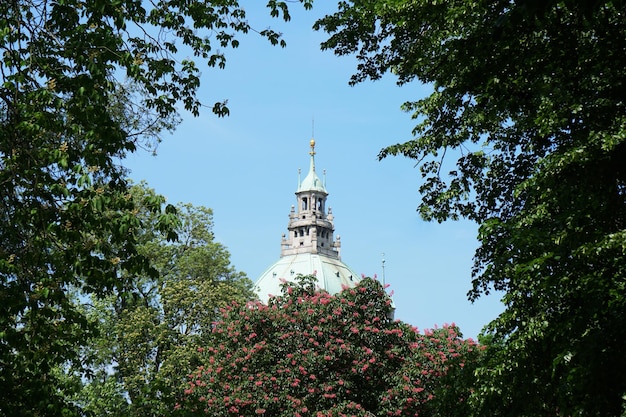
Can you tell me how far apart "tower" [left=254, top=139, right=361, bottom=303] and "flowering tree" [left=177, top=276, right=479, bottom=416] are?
235 feet

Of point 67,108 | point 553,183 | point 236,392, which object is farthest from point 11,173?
point 236,392

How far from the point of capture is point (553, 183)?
42.4 ft

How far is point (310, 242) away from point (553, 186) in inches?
3718

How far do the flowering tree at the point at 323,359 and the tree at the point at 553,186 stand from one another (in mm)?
12056

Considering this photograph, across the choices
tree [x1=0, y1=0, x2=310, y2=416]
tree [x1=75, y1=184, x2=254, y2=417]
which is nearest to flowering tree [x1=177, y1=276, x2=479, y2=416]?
tree [x1=75, y1=184, x2=254, y2=417]

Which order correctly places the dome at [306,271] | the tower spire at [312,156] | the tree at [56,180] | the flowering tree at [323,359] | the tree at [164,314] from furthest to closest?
the tower spire at [312,156] < the dome at [306,271] < the tree at [164,314] < the flowering tree at [323,359] < the tree at [56,180]

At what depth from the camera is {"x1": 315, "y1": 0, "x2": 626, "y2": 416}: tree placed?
11.6 metres

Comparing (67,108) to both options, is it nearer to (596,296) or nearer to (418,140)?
(596,296)

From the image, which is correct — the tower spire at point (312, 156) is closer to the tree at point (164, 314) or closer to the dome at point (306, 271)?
the dome at point (306, 271)

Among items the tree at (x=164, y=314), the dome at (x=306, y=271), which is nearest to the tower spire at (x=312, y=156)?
the dome at (x=306, y=271)

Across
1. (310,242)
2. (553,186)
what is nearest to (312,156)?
(310,242)

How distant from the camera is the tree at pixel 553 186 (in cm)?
1164

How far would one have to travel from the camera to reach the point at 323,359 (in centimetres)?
2766

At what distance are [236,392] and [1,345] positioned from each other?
18100 mm
